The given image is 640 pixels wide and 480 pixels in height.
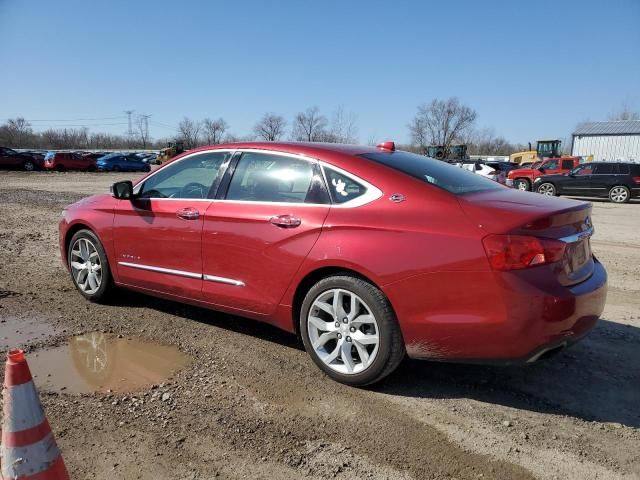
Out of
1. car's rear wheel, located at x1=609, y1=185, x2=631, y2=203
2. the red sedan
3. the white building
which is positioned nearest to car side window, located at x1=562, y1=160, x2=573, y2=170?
car's rear wheel, located at x1=609, y1=185, x2=631, y2=203

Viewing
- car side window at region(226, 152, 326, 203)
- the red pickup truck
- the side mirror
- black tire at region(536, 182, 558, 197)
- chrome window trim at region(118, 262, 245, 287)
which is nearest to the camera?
car side window at region(226, 152, 326, 203)

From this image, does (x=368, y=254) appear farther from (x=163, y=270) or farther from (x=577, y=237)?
(x=163, y=270)

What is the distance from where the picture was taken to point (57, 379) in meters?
3.51

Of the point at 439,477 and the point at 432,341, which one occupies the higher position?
the point at 432,341

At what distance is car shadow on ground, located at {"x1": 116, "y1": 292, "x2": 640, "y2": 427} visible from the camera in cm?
323

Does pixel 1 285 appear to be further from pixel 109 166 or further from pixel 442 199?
pixel 109 166

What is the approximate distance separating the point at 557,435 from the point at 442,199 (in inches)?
59.2

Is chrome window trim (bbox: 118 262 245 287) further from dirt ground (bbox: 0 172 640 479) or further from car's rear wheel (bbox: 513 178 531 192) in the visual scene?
car's rear wheel (bbox: 513 178 531 192)

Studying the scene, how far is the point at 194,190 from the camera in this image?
4293mm

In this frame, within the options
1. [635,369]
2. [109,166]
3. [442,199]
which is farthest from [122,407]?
[109,166]

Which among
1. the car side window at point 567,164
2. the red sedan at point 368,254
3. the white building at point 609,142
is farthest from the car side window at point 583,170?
the white building at point 609,142

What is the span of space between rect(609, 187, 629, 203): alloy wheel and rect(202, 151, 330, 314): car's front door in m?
19.7

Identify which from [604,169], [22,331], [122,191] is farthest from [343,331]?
[604,169]

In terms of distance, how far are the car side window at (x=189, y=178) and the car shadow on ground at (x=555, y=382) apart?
1.34 m
